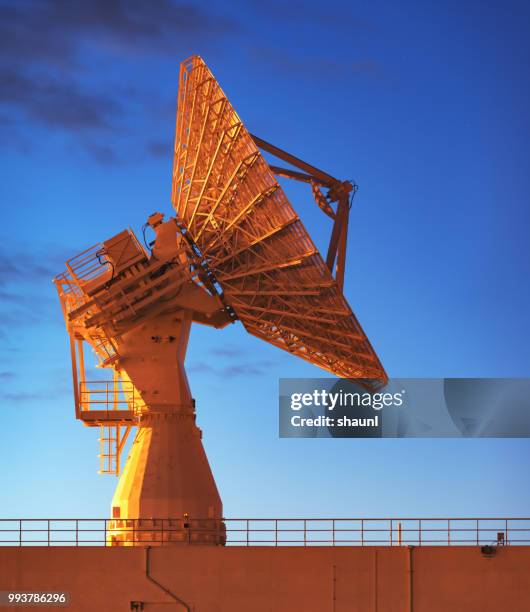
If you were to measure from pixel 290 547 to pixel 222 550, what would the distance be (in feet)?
6.93

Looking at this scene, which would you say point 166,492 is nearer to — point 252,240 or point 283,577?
point 283,577

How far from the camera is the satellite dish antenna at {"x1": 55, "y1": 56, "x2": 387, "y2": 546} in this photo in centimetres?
4603

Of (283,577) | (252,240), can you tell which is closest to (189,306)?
(252,240)

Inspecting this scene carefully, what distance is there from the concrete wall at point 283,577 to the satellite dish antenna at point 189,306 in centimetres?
288

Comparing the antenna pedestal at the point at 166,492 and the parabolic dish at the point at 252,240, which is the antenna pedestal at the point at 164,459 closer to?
the antenna pedestal at the point at 166,492

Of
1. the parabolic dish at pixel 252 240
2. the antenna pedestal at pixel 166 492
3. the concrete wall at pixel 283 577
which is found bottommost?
the concrete wall at pixel 283 577

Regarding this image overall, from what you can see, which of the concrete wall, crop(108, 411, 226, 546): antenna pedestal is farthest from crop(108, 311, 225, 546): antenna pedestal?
the concrete wall

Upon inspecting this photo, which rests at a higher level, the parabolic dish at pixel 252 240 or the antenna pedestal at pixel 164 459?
the parabolic dish at pixel 252 240

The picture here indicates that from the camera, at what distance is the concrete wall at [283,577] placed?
42.7 m

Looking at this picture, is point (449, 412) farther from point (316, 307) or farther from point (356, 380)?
point (316, 307)

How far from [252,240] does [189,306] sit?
353 centimetres

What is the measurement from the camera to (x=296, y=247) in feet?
149

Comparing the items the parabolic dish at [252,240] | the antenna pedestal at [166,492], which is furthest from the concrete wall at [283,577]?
the parabolic dish at [252,240]

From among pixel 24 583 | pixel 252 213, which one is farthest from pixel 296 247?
pixel 24 583
